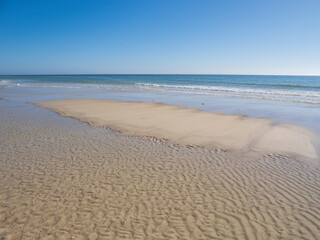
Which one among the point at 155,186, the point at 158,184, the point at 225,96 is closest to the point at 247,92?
the point at 225,96

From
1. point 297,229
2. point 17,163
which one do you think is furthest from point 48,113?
point 297,229

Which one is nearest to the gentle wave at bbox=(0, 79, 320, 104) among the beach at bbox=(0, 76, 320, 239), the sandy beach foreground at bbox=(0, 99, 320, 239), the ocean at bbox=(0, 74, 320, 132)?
the ocean at bbox=(0, 74, 320, 132)

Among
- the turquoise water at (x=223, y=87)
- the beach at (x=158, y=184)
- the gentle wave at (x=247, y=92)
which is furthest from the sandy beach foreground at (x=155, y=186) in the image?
the turquoise water at (x=223, y=87)

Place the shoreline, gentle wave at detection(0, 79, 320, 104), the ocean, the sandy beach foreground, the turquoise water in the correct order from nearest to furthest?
1. the sandy beach foreground
2. the shoreline
3. the ocean
4. gentle wave at detection(0, 79, 320, 104)
5. the turquoise water

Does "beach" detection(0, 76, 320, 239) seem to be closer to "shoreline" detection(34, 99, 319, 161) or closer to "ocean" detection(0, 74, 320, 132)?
"shoreline" detection(34, 99, 319, 161)

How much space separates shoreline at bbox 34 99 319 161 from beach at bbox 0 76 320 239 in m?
0.10

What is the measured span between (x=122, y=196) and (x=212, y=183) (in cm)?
265

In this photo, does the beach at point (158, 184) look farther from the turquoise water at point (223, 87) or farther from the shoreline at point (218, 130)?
the turquoise water at point (223, 87)

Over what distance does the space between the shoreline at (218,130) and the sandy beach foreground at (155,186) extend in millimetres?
122

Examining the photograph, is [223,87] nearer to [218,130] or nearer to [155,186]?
[218,130]

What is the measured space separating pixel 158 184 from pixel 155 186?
0.45ft

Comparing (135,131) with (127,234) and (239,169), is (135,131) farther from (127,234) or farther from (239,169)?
(127,234)

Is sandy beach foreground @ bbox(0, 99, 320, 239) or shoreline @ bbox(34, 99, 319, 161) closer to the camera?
sandy beach foreground @ bbox(0, 99, 320, 239)

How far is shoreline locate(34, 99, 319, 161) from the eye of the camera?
29.9 ft
